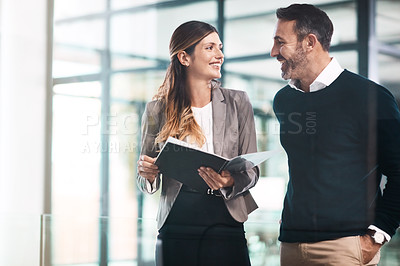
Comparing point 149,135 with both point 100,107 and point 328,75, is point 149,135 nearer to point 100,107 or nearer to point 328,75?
point 100,107

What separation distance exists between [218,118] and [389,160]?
0.87 metres

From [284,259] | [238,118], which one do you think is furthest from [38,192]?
[284,259]

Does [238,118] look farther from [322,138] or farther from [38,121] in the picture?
[38,121]

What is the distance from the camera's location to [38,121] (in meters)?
3.74

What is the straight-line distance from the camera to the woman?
2988 millimetres

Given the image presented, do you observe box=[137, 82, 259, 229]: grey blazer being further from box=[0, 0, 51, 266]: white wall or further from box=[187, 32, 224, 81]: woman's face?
box=[0, 0, 51, 266]: white wall

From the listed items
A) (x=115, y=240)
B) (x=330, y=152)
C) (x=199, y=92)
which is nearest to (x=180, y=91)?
(x=199, y=92)

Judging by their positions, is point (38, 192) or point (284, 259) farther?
point (38, 192)

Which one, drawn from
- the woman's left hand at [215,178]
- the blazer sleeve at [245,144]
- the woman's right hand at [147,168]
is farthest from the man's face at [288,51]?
the woman's right hand at [147,168]

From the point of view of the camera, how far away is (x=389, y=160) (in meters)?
2.56

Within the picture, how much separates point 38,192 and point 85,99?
680mm

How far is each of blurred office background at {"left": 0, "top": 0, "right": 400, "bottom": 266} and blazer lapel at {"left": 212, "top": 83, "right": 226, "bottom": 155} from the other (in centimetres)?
14

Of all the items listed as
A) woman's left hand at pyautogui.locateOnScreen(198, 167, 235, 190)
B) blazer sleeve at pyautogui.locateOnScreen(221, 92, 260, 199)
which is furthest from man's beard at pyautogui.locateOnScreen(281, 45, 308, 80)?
woman's left hand at pyautogui.locateOnScreen(198, 167, 235, 190)

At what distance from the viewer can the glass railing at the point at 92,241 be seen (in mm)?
2947
